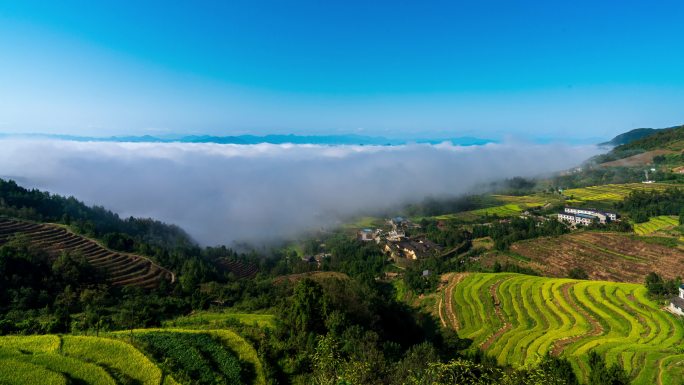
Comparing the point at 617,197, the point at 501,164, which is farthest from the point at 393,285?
the point at 501,164

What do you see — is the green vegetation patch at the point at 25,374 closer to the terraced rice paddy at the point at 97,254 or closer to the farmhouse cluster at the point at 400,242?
the terraced rice paddy at the point at 97,254

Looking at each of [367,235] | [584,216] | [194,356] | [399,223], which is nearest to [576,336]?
[194,356]

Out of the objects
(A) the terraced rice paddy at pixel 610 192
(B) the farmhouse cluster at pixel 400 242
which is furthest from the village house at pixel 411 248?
(A) the terraced rice paddy at pixel 610 192

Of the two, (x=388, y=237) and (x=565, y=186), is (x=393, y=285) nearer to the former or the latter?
(x=388, y=237)

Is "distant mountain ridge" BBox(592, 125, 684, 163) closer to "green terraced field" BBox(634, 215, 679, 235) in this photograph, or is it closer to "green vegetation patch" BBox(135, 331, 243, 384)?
"green terraced field" BBox(634, 215, 679, 235)

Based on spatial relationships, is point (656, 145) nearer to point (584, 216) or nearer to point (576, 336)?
point (584, 216)
